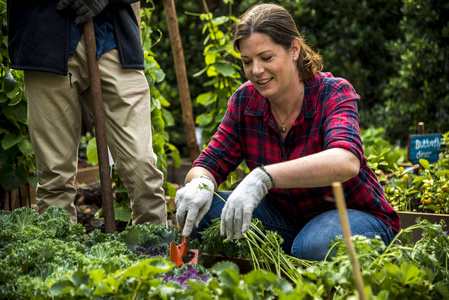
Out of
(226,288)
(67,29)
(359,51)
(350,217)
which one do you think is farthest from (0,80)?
(359,51)

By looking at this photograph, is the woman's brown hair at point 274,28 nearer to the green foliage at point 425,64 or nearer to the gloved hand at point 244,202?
the gloved hand at point 244,202

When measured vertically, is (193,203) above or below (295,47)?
below

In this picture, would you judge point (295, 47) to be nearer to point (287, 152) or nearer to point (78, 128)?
point (287, 152)

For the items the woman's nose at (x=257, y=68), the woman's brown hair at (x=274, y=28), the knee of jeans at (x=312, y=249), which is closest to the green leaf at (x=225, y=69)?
the woman's brown hair at (x=274, y=28)

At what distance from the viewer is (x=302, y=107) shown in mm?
1946

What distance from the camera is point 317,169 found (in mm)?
1583

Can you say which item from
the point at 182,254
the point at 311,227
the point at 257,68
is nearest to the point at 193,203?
the point at 182,254

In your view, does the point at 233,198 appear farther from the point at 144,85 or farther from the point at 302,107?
the point at 144,85

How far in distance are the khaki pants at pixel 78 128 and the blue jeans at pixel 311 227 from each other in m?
0.55

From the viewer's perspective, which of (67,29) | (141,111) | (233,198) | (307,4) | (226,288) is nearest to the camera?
(226,288)

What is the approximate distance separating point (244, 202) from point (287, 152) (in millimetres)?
478

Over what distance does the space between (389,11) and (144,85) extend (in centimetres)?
444

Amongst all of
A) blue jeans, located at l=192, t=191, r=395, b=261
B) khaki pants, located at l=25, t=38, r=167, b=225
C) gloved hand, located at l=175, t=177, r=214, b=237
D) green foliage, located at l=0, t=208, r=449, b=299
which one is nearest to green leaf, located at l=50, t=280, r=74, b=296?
green foliage, located at l=0, t=208, r=449, b=299

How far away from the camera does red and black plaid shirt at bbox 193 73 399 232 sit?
1.84m
